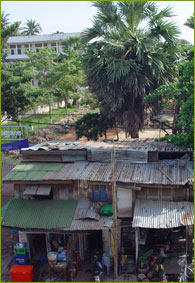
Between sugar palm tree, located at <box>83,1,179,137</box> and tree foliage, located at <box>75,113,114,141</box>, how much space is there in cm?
280

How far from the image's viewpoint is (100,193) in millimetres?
12617

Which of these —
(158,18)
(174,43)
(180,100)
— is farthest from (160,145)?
(158,18)

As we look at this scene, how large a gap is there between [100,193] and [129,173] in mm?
1544

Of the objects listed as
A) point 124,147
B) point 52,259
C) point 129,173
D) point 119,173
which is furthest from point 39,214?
point 124,147

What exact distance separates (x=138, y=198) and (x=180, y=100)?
470 centimetres

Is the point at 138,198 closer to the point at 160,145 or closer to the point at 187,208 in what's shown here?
the point at 187,208

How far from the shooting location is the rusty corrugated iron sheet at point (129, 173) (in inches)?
461

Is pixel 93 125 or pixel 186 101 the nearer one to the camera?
pixel 186 101

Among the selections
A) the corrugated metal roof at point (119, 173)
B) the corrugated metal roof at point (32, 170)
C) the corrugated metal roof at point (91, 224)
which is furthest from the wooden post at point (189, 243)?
the corrugated metal roof at point (32, 170)

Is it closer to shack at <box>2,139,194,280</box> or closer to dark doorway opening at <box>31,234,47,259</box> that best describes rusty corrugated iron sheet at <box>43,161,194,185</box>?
shack at <box>2,139,194,280</box>

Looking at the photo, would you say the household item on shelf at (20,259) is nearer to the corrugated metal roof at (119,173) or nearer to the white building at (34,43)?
the corrugated metal roof at (119,173)

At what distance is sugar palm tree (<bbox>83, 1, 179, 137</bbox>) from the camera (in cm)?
1606

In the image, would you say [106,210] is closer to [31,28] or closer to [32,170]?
[32,170]

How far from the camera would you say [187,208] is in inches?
443
